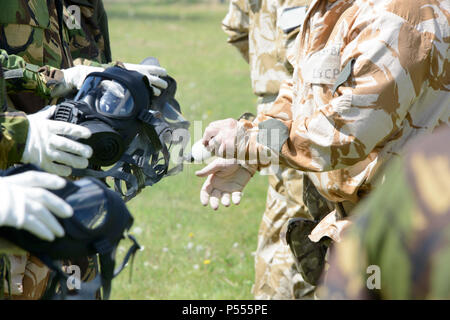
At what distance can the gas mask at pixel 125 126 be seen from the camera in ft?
8.00

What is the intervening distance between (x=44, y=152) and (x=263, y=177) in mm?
5722

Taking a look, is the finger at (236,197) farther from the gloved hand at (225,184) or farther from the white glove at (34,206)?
the white glove at (34,206)

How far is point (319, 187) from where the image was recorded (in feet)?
8.73

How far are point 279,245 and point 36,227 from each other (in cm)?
301

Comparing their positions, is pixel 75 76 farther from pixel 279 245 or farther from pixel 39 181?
pixel 279 245

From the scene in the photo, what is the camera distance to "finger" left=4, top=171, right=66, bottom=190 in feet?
5.78

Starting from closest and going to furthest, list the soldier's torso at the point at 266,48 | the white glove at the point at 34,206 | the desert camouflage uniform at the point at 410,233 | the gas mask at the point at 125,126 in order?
the desert camouflage uniform at the point at 410,233
the white glove at the point at 34,206
the gas mask at the point at 125,126
the soldier's torso at the point at 266,48

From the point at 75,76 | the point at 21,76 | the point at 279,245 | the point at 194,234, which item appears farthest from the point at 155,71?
the point at 194,234

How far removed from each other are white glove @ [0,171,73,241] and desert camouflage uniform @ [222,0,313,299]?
8.91 ft

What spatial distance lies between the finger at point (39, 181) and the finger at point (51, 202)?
4 cm

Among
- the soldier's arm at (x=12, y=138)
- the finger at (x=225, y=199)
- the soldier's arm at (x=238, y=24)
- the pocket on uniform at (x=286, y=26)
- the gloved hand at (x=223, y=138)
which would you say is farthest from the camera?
the soldier's arm at (x=238, y=24)

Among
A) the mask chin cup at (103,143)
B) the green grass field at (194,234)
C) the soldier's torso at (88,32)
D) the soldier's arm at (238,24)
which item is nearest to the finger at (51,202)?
the mask chin cup at (103,143)

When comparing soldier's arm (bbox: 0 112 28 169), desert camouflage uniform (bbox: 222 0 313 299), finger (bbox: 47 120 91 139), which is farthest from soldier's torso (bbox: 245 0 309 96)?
soldier's arm (bbox: 0 112 28 169)

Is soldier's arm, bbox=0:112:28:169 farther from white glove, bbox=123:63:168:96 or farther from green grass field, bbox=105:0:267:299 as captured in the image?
green grass field, bbox=105:0:267:299
